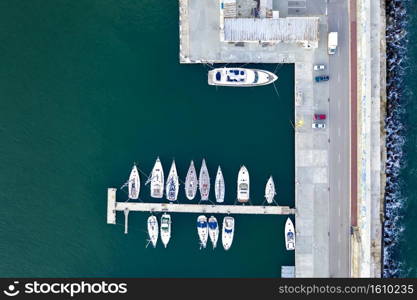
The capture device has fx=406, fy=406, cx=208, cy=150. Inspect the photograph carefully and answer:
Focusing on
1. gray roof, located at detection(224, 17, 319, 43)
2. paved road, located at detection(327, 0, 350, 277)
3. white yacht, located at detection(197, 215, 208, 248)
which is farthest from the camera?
white yacht, located at detection(197, 215, 208, 248)

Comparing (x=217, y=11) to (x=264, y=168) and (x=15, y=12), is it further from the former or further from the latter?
(x=15, y=12)

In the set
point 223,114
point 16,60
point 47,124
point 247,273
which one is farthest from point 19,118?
point 247,273

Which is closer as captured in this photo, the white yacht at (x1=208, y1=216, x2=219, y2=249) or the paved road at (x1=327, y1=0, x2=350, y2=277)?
the paved road at (x1=327, y1=0, x2=350, y2=277)

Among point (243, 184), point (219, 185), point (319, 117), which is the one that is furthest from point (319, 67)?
point (219, 185)

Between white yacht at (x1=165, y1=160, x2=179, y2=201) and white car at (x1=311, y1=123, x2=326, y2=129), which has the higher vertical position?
white car at (x1=311, y1=123, x2=326, y2=129)

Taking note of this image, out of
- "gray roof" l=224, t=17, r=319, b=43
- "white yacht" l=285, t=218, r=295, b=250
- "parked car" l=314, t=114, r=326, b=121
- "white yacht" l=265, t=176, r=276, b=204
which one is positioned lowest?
"white yacht" l=285, t=218, r=295, b=250

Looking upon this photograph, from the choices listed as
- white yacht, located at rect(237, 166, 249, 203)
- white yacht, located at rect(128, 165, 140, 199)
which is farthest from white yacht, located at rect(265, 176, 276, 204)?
white yacht, located at rect(128, 165, 140, 199)

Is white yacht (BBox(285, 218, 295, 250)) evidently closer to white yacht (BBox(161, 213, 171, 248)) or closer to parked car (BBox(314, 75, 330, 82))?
white yacht (BBox(161, 213, 171, 248))

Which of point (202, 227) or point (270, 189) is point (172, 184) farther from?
point (270, 189)
